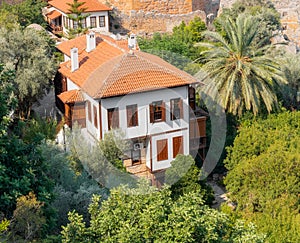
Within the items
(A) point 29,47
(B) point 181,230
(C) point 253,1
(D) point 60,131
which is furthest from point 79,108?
(C) point 253,1

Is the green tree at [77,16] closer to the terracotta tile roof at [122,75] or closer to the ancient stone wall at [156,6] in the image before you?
the ancient stone wall at [156,6]

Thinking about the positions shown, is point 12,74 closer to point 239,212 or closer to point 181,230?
point 181,230

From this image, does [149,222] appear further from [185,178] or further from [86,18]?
[86,18]

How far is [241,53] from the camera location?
2605 centimetres

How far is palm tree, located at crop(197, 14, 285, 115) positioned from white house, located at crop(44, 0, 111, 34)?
564 inches

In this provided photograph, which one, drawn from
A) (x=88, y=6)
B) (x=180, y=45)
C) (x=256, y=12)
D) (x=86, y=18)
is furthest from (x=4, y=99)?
(x=256, y=12)

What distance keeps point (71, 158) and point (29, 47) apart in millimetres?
8928

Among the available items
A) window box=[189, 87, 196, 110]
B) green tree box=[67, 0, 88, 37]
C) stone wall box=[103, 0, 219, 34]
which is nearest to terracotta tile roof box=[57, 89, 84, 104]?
window box=[189, 87, 196, 110]

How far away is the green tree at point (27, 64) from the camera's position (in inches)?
1054

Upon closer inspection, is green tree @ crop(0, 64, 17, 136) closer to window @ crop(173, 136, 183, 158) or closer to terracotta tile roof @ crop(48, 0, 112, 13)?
window @ crop(173, 136, 183, 158)

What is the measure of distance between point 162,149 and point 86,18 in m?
17.5

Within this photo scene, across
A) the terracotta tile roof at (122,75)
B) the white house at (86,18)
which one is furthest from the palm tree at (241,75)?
the white house at (86,18)

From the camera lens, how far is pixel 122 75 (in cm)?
2328

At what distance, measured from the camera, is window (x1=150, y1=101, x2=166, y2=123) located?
23188 mm
